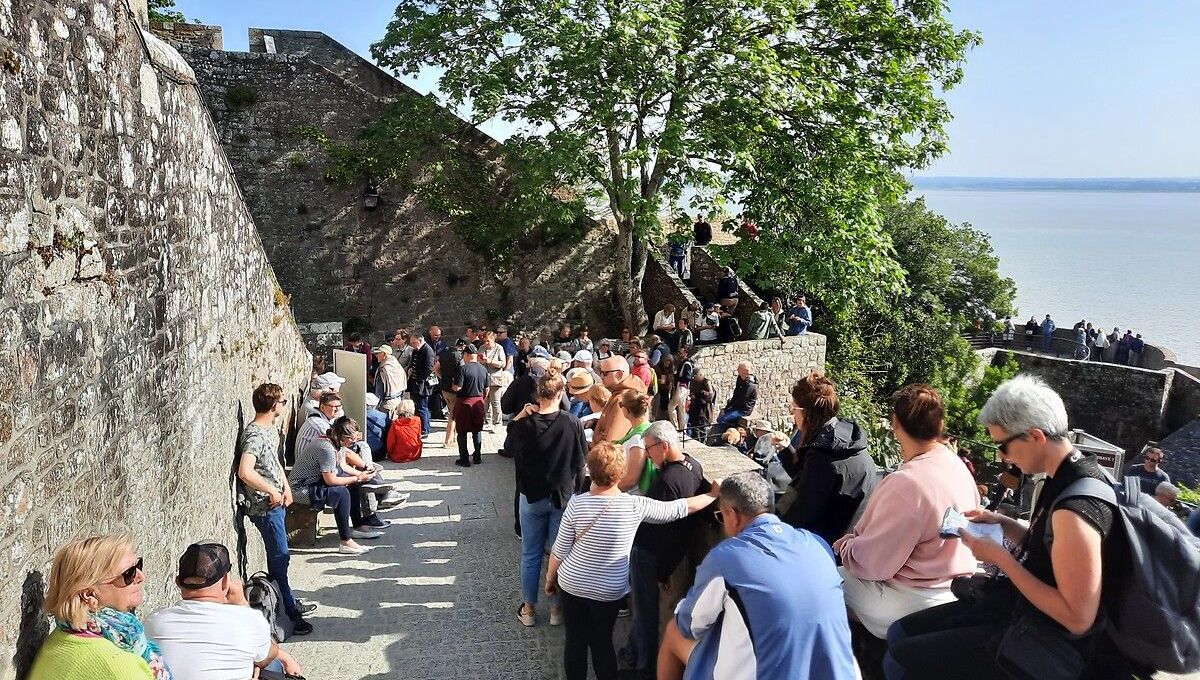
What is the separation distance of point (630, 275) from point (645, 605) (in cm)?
1281

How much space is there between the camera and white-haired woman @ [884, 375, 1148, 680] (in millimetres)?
2525

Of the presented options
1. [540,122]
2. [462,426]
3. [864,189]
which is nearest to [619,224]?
[540,122]

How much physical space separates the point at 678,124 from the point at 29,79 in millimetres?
11726

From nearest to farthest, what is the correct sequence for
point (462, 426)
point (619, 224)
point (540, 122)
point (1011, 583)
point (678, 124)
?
1. point (1011, 583)
2. point (462, 426)
3. point (678, 124)
4. point (540, 122)
5. point (619, 224)

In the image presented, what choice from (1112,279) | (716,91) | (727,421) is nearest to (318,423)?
(727,421)

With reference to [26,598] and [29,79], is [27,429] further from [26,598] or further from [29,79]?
[29,79]

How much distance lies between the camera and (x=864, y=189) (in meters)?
14.8

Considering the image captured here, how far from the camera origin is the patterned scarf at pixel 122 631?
2.62 meters

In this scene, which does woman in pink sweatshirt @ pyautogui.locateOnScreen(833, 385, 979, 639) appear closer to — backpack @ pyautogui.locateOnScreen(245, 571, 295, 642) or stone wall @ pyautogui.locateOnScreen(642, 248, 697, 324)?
backpack @ pyautogui.locateOnScreen(245, 571, 295, 642)

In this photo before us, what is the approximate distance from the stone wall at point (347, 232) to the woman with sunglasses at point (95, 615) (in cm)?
1418

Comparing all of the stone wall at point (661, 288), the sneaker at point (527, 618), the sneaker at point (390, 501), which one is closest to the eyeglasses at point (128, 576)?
the sneaker at point (527, 618)

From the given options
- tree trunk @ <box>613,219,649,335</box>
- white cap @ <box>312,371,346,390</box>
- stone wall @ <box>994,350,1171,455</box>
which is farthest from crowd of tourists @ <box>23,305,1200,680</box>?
stone wall @ <box>994,350,1171,455</box>

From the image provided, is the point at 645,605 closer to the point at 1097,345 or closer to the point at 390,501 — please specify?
the point at 390,501

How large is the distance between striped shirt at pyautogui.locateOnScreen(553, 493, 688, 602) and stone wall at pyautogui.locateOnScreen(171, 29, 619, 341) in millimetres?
13261
